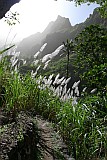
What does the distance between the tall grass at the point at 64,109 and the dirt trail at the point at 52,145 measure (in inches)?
5.9

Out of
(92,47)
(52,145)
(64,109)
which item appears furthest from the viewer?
(92,47)

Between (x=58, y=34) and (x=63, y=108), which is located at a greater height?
(x=58, y=34)

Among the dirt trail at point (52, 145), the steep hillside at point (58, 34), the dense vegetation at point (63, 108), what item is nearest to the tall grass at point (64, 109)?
the dense vegetation at point (63, 108)

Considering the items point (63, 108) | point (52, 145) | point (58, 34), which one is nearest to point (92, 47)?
point (63, 108)

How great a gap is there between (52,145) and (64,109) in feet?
2.68

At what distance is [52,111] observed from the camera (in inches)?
166

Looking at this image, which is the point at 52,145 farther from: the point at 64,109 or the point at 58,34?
the point at 58,34

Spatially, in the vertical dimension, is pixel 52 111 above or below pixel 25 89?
below

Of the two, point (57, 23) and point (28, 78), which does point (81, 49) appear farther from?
point (57, 23)

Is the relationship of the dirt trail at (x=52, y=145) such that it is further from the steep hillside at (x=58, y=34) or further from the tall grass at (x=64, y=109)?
the steep hillside at (x=58, y=34)

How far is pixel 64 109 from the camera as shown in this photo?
154 inches

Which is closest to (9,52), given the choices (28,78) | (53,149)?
(28,78)

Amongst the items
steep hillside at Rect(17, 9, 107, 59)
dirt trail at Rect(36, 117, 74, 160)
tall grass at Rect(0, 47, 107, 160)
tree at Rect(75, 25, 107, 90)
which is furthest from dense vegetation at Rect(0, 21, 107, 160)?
steep hillside at Rect(17, 9, 107, 59)

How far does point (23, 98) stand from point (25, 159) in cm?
135
